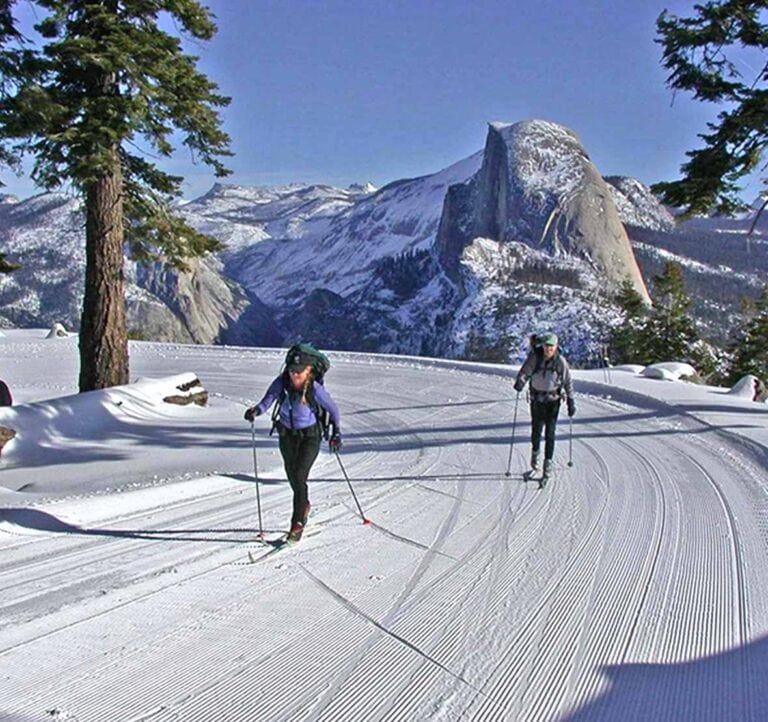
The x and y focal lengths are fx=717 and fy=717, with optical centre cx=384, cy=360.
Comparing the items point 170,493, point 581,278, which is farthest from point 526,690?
point 581,278

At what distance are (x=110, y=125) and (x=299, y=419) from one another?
743 cm

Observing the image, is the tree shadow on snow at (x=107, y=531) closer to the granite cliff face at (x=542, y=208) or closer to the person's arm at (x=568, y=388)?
the person's arm at (x=568, y=388)

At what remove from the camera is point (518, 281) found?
134 m

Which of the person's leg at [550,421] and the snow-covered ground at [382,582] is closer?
the snow-covered ground at [382,582]

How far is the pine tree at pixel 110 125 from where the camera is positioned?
34.4 ft

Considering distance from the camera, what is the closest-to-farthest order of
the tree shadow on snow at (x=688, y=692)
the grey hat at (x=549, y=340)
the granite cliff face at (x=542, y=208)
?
the tree shadow on snow at (x=688, y=692) < the grey hat at (x=549, y=340) < the granite cliff face at (x=542, y=208)

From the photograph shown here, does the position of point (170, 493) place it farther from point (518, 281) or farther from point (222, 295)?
point (222, 295)

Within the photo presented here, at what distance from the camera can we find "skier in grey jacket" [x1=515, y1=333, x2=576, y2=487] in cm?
893

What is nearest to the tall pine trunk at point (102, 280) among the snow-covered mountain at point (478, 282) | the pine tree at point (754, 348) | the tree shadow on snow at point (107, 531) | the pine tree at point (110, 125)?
the pine tree at point (110, 125)

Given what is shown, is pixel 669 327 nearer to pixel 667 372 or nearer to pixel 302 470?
pixel 667 372

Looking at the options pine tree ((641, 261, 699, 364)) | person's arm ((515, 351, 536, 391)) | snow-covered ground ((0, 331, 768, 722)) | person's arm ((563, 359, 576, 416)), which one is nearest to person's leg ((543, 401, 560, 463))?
person's arm ((563, 359, 576, 416))

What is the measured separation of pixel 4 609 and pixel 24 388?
15.5 meters

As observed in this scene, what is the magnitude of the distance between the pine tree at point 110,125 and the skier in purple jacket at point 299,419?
6096 mm

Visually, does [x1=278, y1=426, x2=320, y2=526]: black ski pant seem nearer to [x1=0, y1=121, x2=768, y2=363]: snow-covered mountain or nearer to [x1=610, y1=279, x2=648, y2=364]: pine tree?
[x1=610, y1=279, x2=648, y2=364]: pine tree
